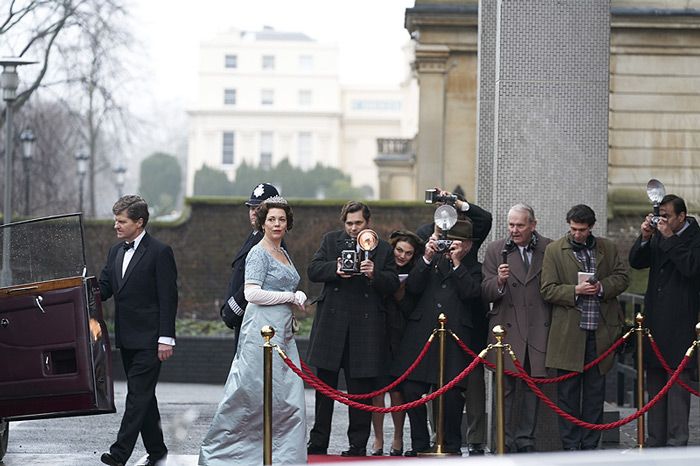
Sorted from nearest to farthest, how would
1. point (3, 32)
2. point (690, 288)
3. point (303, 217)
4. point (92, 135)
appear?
point (690, 288), point (303, 217), point (3, 32), point (92, 135)

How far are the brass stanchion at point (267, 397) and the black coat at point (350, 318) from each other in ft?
3.75

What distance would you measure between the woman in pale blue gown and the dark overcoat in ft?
5.94

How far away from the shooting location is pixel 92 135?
4400 cm

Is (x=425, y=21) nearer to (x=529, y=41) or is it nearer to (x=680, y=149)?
(x=680, y=149)

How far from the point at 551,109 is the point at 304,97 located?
5161 inches

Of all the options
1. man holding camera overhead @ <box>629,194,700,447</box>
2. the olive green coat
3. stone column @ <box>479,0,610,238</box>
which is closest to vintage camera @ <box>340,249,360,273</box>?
the olive green coat

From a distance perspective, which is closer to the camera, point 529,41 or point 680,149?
point 529,41

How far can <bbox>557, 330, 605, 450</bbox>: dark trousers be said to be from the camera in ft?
36.6

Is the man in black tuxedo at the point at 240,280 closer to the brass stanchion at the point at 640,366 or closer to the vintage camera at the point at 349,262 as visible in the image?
the vintage camera at the point at 349,262

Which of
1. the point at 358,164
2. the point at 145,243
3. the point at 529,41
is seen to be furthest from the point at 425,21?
the point at 358,164

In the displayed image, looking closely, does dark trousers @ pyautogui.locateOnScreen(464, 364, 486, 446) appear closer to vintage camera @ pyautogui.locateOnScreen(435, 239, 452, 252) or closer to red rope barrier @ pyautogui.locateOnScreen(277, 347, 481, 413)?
red rope barrier @ pyautogui.locateOnScreen(277, 347, 481, 413)

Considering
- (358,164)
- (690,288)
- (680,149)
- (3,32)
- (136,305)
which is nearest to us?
(136,305)

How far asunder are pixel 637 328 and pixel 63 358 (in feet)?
14.7

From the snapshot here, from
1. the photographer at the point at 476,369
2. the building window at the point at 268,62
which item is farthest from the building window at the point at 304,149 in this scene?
the photographer at the point at 476,369
